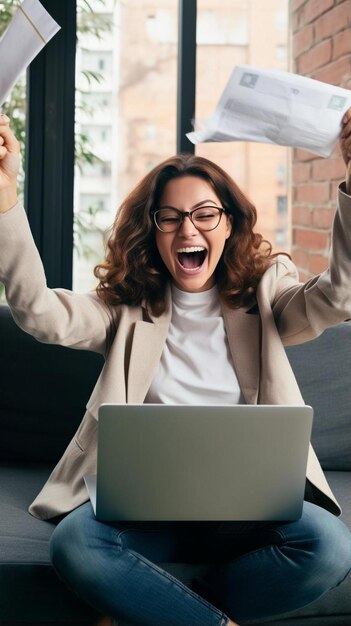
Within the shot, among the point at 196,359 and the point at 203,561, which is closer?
the point at 203,561

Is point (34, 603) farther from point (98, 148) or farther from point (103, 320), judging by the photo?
point (98, 148)

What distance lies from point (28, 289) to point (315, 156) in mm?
1475

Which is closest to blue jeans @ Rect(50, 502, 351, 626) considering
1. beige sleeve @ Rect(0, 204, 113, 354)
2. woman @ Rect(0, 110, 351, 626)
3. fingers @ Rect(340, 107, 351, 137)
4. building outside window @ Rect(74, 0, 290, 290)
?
woman @ Rect(0, 110, 351, 626)

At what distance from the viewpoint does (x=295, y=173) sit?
324 centimetres

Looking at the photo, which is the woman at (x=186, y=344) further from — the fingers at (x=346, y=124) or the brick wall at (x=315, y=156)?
the brick wall at (x=315, y=156)

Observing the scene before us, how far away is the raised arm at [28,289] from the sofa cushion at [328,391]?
2.10 feet

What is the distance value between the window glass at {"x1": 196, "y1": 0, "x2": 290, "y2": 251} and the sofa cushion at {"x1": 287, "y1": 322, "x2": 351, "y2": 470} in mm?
785

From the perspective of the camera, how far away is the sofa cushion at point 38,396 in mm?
2451

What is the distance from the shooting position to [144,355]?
2.05 metres

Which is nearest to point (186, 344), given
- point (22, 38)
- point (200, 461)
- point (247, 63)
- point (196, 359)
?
point (196, 359)

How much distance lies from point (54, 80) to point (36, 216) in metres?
0.40

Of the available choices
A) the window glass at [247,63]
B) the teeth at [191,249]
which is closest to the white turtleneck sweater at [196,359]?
the teeth at [191,249]

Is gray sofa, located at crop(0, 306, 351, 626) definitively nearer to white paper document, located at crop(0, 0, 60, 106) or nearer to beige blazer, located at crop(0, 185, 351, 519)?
beige blazer, located at crop(0, 185, 351, 519)

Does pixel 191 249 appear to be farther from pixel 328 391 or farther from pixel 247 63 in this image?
pixel 247 63
